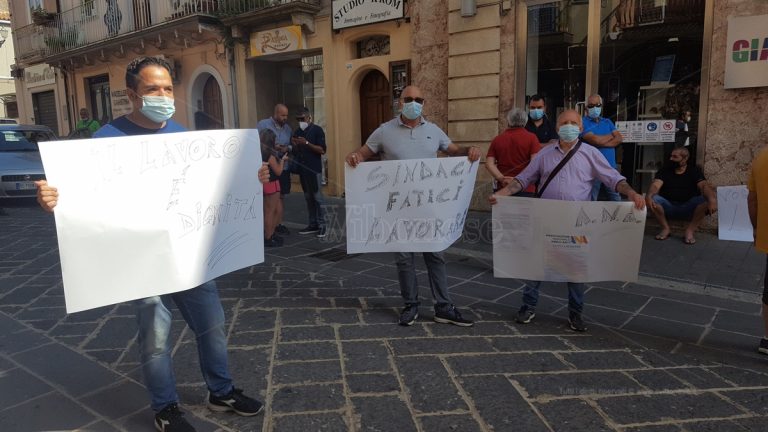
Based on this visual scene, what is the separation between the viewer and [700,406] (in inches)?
114

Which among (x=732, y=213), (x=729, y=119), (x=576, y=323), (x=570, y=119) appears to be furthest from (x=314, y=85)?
(x=576, y=323)

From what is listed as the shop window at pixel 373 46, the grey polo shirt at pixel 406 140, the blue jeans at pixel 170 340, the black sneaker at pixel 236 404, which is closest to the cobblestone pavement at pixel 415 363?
the black sneaker at pixel 236 404

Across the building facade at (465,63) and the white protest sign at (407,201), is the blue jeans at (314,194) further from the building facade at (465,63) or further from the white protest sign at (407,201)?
the white protest sign at (407,201)

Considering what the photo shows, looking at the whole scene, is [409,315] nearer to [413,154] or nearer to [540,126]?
[413,154]

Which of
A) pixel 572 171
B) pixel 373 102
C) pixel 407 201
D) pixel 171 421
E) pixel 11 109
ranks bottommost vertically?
pixel 171 421

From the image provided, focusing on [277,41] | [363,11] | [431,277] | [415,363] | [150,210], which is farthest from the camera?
[277,41]

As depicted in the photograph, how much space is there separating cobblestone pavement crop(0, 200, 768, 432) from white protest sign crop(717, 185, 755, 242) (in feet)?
8.51

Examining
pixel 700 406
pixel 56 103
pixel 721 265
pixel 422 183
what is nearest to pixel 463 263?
pixel 422 183

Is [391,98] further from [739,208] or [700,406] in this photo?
[700,406]

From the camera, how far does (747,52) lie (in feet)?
22.7

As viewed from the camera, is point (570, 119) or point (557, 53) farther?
point (557, 53)

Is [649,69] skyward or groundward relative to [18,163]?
skyward

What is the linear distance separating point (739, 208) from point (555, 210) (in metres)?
4.49

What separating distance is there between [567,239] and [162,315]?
9.24ft
